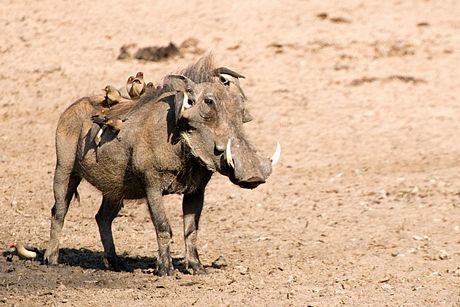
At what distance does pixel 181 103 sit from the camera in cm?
873

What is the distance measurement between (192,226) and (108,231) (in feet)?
2.80

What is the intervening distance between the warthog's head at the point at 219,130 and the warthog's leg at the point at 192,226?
23.9 inches

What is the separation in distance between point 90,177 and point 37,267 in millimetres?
830

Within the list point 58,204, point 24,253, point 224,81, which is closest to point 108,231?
point 58,204

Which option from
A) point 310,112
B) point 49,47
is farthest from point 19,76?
point 310,112

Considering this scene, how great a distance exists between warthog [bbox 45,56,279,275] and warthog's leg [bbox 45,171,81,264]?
2.0 inches

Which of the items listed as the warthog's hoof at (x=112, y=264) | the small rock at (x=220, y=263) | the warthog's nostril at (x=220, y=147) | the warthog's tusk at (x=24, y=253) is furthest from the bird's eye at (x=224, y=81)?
the warthog's tusk at (x=24, y=253)

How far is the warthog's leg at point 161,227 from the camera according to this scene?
8.96 metres

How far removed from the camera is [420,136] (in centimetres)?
1455

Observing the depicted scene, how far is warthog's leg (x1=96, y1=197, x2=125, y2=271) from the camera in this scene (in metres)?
9.62

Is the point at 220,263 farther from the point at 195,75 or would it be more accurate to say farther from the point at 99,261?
the point at 195,75

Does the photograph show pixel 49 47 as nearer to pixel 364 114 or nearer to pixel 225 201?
pixel 364 114

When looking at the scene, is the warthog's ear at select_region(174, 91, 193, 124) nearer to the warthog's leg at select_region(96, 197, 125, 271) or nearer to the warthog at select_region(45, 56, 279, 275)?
the warthog at select_region(45, 56, 279, 275)

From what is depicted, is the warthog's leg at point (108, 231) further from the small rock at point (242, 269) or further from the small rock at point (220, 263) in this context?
the small rock at point (242, 269)
